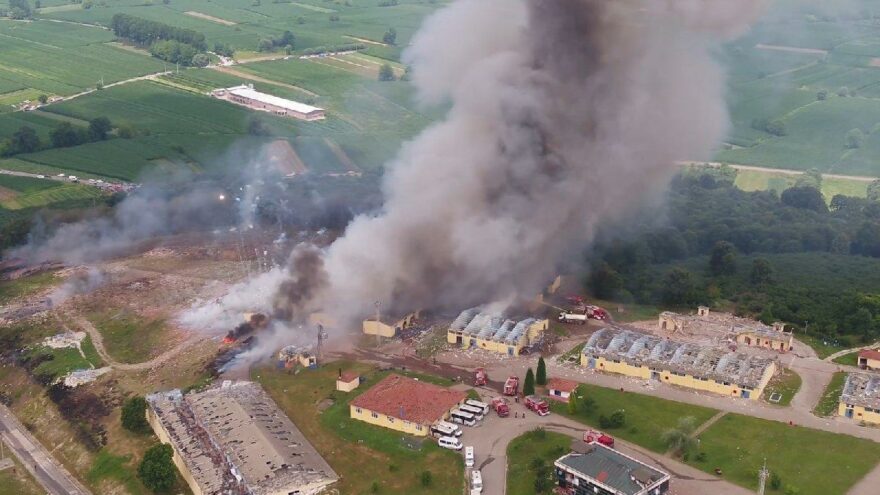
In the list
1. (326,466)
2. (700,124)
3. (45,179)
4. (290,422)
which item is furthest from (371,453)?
(45,179)

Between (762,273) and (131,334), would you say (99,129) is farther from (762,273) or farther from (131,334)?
(762,273)

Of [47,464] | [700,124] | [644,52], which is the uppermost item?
[644,52]

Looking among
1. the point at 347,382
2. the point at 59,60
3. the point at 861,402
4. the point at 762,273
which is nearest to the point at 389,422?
the point at 347,382

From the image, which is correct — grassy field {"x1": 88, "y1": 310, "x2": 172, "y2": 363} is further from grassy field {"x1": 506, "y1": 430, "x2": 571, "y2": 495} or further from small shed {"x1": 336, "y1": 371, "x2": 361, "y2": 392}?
grassy field {"x1": 506, "y1": 430, "x2": 571, "y2": 495}

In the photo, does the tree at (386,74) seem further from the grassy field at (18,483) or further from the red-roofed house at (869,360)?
the grassy field at (18,483)

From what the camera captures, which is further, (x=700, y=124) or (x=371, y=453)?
(x=700, y=124)

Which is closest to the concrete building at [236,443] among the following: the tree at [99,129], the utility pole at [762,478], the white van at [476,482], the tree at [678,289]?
the white van at [476,482]

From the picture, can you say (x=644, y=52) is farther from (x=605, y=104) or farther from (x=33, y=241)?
(x=33, y=241)

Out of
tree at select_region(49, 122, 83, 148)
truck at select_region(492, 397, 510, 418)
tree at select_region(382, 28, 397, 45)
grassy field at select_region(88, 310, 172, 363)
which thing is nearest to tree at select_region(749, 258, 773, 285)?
truck at select_region(492, 397, 510, 418)
